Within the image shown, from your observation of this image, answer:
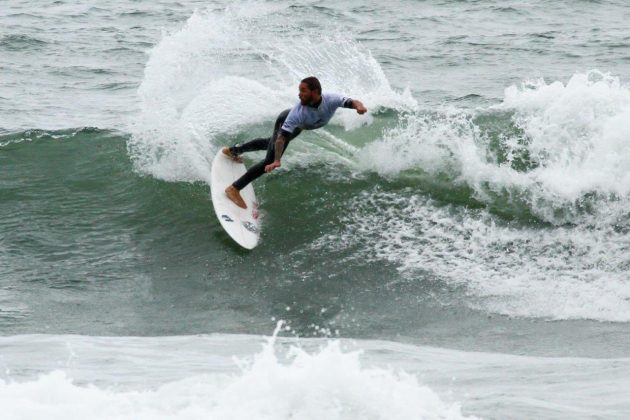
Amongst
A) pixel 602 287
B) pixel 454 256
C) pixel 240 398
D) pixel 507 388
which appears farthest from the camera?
pixel 454 256

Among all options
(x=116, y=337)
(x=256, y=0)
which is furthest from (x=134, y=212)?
(x=256, y=0)

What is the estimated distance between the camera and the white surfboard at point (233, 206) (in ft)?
32.6

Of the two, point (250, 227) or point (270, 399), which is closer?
point (270, 399)

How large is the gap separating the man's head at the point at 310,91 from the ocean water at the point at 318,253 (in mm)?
1492

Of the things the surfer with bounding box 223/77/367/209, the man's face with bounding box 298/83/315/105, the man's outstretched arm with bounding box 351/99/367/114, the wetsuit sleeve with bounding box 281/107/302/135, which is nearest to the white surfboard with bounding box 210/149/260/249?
the surfer with bounding box 223/77/367/209

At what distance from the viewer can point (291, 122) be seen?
968 cm

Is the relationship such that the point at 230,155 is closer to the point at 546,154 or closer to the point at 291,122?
the point at 291,122

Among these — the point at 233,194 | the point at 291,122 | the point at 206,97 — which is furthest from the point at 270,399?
the point at 206,97

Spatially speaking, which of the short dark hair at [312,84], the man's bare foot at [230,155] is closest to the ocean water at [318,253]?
the man's bare foot at [230,155]

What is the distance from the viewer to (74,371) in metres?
6.01

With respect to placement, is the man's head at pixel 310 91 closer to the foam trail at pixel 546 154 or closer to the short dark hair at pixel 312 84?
the short dark hair at pixel 312 84

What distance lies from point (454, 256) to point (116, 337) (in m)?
3.49

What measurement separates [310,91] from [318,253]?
1.63 meters

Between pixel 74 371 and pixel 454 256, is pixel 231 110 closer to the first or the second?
pixel 454 256
